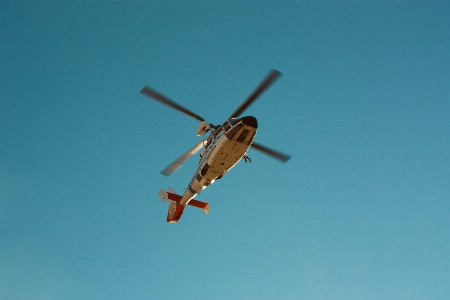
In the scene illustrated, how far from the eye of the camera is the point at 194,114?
24.3 meters

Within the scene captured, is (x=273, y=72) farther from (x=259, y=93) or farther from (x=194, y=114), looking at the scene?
(x=194, y=114)

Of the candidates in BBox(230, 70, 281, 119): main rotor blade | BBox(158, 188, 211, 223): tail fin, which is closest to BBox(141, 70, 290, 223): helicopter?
BBox(230, 70, 281, 119): main rotor blade

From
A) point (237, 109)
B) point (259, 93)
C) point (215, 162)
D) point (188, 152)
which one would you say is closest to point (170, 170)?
point (188, 152)

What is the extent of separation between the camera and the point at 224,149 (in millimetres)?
21797

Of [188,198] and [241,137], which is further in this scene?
[188,198]

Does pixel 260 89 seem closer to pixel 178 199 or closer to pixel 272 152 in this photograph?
pixel 272 152

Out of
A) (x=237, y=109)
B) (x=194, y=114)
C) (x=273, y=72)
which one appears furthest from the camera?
(x=194, y=114)

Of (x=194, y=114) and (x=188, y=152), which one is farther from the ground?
(x=194, y=114)

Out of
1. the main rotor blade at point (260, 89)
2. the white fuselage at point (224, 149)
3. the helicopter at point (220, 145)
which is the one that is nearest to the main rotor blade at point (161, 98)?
the helicopter at point (220, 145)

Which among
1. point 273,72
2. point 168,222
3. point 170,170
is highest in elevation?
point 273,72

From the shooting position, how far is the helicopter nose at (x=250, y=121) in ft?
68.1

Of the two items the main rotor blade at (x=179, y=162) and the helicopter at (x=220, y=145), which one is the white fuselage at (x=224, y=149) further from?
the main rotor blade at (x=179, y=162)

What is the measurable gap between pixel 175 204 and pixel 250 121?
1110 cm

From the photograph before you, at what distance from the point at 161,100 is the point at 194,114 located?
7.51ft
